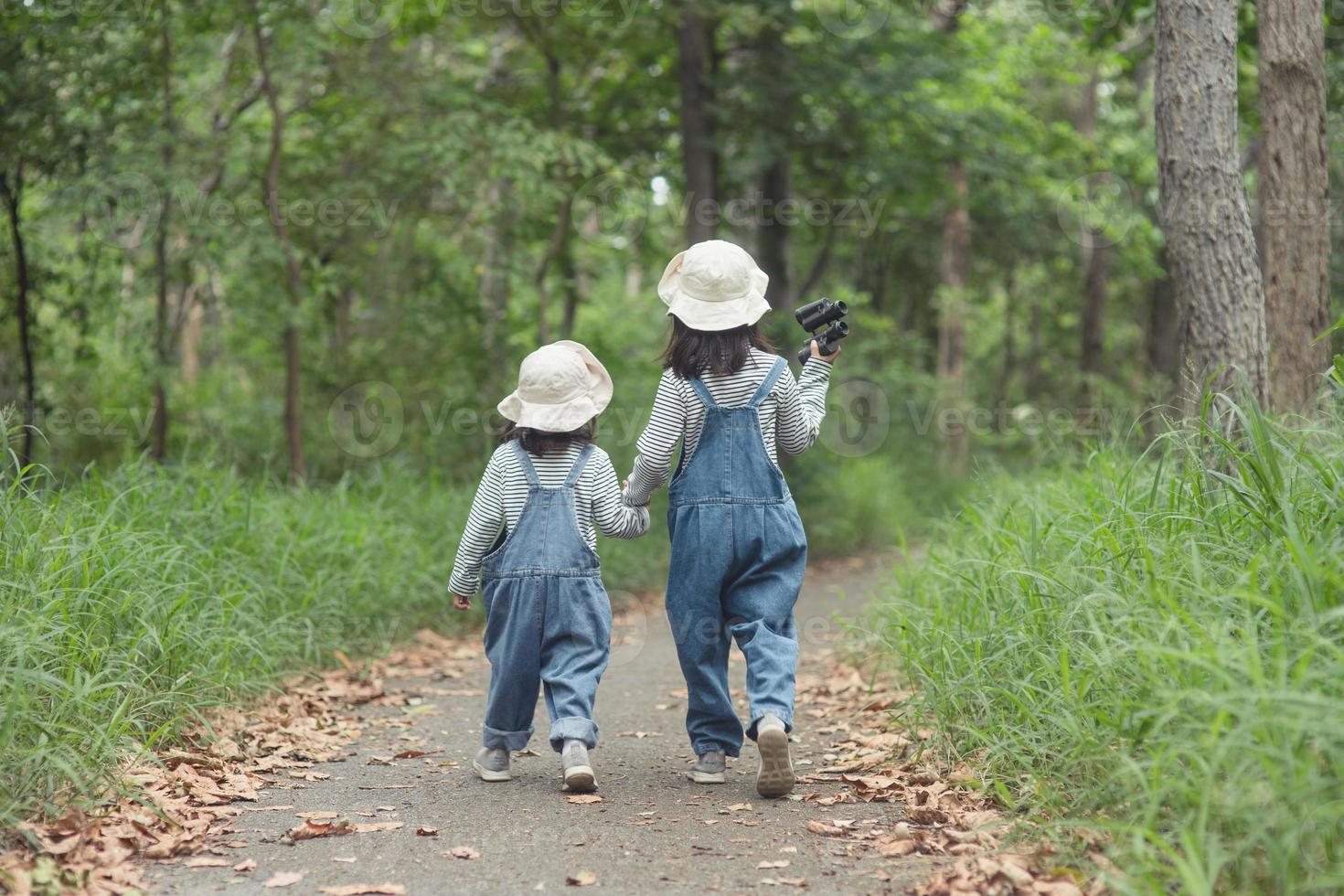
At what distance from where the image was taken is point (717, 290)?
443 cm

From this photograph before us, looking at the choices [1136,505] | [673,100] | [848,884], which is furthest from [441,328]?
[848,884]

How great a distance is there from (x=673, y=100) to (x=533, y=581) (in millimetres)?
10533

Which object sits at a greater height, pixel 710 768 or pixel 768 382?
pixel 768 382

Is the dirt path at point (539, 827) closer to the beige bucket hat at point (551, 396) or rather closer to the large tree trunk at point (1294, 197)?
the beige bucket hat at point (551, 396)

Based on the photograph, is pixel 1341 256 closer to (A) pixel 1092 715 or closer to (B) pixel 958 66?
(B) pixel 958 66

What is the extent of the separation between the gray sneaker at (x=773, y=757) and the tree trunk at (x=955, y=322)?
13265 millimetres

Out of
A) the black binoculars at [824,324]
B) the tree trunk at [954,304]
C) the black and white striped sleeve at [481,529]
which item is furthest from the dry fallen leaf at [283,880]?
the tree trunk at [954,304]

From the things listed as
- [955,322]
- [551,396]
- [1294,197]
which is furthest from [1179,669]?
[955,322]

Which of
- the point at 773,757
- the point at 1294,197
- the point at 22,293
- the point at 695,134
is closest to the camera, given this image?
the point at 773,757

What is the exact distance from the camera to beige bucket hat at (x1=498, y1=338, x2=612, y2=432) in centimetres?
450

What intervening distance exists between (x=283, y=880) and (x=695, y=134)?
34.1 ft

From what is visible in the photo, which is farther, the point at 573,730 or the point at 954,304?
the point at 954,304

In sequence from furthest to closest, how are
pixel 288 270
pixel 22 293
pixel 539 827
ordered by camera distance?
pixel 288 270 < pixel 22 293 < pixel 539 827

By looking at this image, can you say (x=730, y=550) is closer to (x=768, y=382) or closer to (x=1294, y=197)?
(x=768, y=382)
